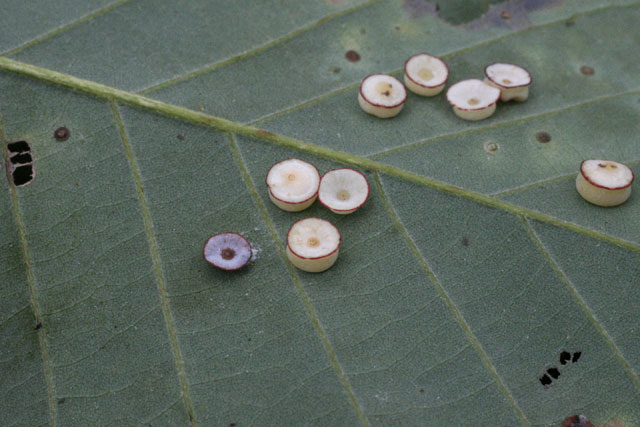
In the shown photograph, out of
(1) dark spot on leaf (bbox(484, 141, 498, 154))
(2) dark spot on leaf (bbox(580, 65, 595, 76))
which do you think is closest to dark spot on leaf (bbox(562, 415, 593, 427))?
(1) dark spot on leaf (bbox(484, 141, 498, 154))

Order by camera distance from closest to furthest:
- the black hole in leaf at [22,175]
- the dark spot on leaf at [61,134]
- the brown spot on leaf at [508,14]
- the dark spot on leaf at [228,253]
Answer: the dark spot on leaf at [228,253], the black hole in leaf at [22,175], the dark spot on leaf at [61,134], the brown spot on leaf at [508,14]

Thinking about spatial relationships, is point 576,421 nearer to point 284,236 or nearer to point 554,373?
point 554,373

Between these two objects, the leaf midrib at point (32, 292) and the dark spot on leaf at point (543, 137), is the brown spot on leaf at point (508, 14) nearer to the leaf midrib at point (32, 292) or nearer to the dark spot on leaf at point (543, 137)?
the dark spot on leaf at point (543, 137)

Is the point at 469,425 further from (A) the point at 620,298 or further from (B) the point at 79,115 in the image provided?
(B) the point at 79,115

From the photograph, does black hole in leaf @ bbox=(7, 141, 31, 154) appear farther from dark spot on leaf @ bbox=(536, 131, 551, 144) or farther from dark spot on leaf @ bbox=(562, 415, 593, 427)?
dark spot on leaf @ bbox=(562, 415, 593, 427)

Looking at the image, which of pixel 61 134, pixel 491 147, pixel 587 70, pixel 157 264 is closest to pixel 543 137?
pixel 491 147

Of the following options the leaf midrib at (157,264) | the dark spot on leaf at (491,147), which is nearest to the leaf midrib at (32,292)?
the leaf midrib at (157,264)
